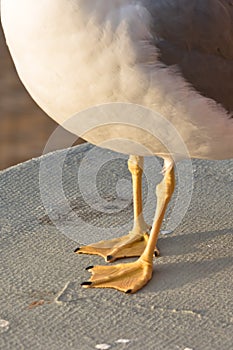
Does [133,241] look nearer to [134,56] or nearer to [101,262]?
[101,262]

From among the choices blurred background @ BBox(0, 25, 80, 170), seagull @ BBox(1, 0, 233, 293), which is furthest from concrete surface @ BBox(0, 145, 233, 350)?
blurred background @ BBox(0, 25, 80, 170)

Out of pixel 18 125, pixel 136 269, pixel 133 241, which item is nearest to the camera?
pixel 136 269

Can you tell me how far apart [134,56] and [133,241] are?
62 centimetres

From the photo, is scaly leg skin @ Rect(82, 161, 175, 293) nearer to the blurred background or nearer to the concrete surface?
the concrete surface

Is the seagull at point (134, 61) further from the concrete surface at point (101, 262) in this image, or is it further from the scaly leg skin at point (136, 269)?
the concrete surface at point (101, 262)

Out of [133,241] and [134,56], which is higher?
[134,56]

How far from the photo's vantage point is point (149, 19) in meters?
1.91

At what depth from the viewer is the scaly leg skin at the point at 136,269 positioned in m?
2.16

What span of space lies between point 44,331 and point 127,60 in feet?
1.95

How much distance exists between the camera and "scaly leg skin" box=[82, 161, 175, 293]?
216 centimetres

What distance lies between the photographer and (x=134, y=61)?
74.9 inches

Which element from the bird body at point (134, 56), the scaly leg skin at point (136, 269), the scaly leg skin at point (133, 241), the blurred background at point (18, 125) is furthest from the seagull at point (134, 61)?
the blurred background at point (18, 125)

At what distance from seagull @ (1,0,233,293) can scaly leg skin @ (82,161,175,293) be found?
177 millimetres

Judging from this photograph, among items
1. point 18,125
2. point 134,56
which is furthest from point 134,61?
point 18,125
